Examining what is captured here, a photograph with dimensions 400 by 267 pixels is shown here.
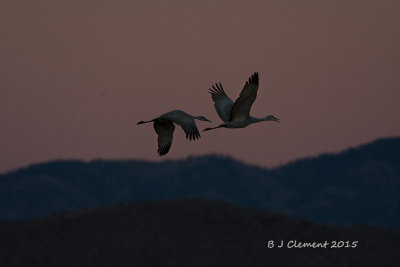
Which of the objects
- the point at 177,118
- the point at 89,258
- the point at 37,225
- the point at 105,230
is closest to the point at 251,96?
the point at 177,118

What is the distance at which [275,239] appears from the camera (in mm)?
86250

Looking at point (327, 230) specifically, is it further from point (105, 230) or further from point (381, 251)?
point (105, 230)

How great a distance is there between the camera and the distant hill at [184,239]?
80.4m

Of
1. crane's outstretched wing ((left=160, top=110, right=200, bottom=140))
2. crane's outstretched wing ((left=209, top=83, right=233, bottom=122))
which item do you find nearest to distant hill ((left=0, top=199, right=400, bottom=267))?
crane's outstretched wing ((left=209, top=83, right=233, bottom=122))

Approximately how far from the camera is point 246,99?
24.9 m

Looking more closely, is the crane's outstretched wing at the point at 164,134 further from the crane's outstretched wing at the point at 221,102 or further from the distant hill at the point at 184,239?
the distant hill at the point at 184,239

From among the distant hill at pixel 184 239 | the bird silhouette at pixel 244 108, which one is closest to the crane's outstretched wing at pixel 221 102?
the bird silhouette at pixel 244 108

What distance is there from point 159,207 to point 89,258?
14341mm

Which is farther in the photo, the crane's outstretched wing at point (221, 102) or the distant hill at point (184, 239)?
the distant hill at point (184, 239)

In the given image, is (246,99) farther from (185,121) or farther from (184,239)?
(184,239)

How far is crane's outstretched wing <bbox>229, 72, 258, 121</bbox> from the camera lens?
24875 millimetres

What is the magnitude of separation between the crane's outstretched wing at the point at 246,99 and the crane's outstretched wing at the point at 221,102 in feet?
3.00

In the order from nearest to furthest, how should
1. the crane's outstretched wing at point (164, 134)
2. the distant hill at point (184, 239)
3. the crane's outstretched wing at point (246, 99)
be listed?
the crane's outstretched wing at point (164, 134), the crane's outstretched wing at point (246, 99), the distant hill at point (184, 239)

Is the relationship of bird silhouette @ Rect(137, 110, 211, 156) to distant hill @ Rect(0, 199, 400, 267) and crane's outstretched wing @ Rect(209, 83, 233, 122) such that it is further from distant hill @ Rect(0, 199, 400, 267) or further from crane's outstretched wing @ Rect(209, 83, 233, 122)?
distant hill @ Rect(0, 199, 400, 267)
